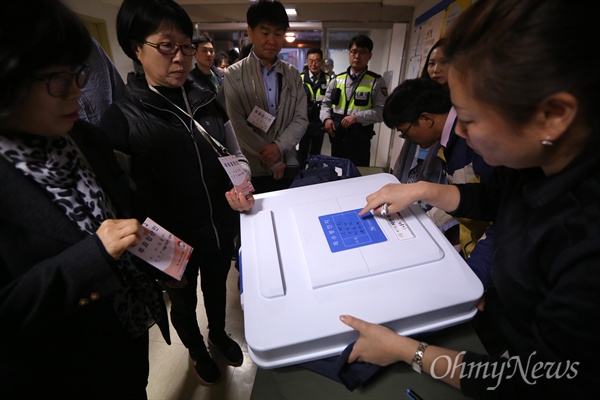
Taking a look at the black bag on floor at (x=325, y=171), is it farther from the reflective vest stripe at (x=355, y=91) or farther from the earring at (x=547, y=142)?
the reflective vest stripe at (x=355, y=91)

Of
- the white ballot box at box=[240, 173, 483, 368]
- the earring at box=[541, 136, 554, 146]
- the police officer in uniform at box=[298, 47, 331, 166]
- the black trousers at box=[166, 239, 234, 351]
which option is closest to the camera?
the earring at box=[541, 136, 554, 146]

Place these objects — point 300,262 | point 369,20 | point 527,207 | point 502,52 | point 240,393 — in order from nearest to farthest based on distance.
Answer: point 502,52
point 527,207
point 300,262
point 240,393
point 369,20

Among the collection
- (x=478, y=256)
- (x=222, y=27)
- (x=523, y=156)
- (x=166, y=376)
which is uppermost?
(x=222, y=27)

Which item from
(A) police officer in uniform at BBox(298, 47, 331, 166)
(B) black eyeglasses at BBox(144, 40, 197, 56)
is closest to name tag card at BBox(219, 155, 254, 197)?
(B) black eyeglasses at BBox(144, 40, 197, 56)

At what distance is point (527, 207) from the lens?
1.63 ft

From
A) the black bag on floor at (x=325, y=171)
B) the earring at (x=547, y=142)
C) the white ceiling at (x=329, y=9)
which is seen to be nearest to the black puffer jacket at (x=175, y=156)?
the black bag on floor at (x=325, y=171)

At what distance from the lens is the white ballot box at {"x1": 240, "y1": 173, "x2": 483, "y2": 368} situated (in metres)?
0.50

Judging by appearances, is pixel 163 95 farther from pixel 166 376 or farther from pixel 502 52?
pixel 166 376

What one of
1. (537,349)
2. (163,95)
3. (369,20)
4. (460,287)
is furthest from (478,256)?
(369,20)

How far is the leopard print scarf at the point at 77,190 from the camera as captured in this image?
509 millimetres

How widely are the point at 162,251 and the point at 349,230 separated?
1.48 ft

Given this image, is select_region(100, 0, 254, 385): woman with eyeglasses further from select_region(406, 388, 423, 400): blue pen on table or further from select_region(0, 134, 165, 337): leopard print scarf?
select_region(406, 388, 423, 400): blue pen on table

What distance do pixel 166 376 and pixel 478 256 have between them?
4.75ft

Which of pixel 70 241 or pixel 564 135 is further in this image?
pixel 70 241
